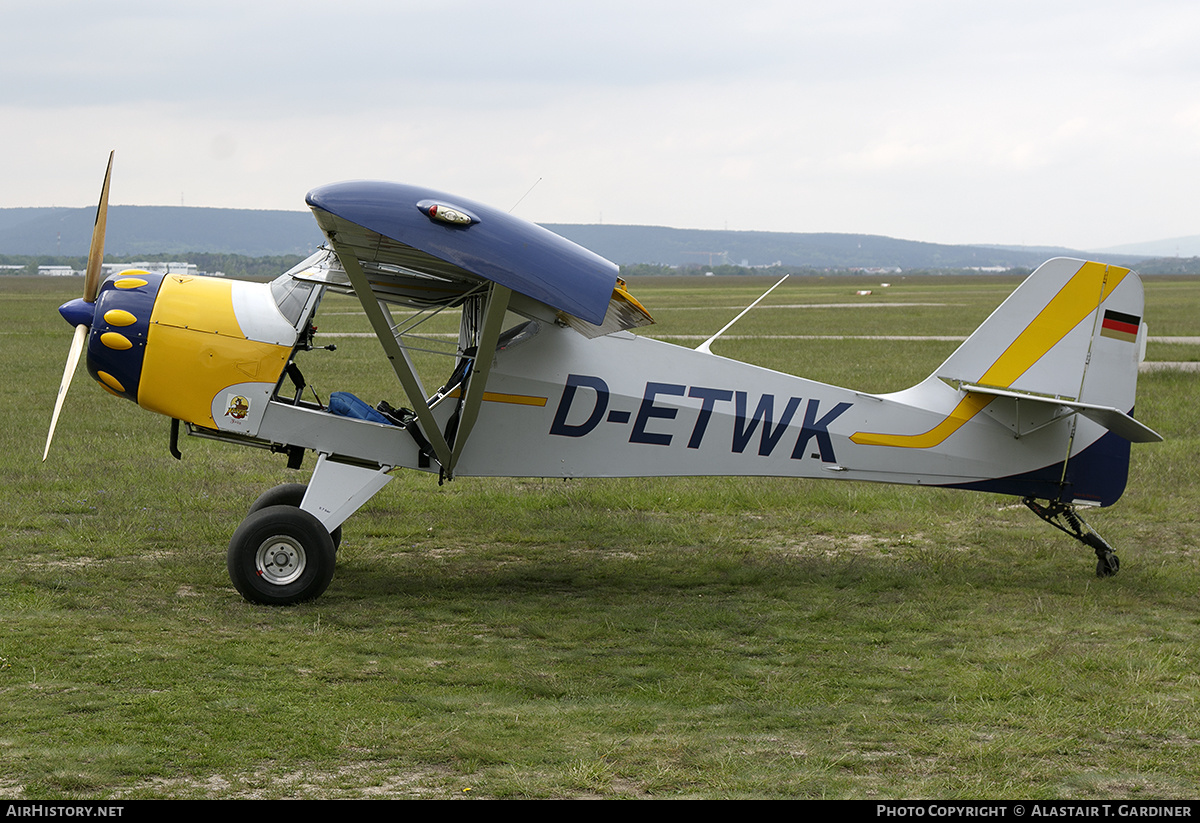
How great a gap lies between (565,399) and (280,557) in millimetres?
2399

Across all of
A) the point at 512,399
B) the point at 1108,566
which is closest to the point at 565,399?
the point at 512,399

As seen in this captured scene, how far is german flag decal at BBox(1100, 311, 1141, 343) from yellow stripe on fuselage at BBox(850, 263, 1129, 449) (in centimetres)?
14

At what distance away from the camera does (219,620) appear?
7.12 m

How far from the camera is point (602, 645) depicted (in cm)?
691

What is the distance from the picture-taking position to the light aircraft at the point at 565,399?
7.57 metres

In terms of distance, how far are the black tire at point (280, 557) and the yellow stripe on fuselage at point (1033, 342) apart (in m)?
4.20

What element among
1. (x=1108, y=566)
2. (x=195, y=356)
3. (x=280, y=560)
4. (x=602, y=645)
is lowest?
(x=602, y=645)

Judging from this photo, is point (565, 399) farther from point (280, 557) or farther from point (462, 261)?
point (280, 557)

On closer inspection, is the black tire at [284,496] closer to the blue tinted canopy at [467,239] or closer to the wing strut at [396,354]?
the wing strut at [396,354]

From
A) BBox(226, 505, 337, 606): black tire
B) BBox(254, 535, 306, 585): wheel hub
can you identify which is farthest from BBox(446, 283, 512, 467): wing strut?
BBox(254, 535, 306, 585): wheel hub

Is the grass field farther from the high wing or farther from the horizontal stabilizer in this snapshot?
the high wing

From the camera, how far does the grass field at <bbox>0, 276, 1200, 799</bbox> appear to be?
16.0 feet
